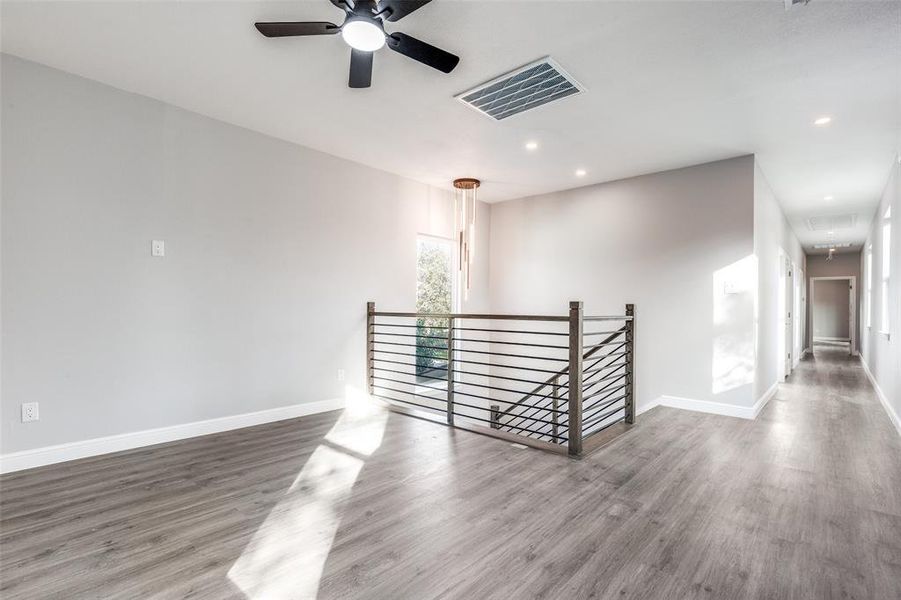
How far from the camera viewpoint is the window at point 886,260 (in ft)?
15.8

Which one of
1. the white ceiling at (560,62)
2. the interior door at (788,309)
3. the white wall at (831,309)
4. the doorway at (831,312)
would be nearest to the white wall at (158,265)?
the white ceiling at (560,62)

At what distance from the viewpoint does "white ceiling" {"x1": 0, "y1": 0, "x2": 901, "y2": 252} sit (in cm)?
237

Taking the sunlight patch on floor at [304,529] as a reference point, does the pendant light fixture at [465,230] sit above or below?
above

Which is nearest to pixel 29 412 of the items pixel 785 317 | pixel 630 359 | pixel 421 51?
pixel 421 51

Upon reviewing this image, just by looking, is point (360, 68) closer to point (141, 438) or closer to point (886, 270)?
point (141, 438)

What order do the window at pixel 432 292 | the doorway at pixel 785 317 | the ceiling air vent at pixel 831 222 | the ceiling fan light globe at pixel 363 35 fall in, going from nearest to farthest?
the ceiling fan light globe at pixel 363 35 → the window at pixel 432 292 → the doorway at pixel 785 317 → the ceiling air vent at pixel 831 222

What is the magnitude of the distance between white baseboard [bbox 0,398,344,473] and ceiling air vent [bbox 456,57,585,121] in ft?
10.6

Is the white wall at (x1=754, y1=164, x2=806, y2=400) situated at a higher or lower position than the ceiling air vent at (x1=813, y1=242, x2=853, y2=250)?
lower

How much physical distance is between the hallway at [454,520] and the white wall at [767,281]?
1445 mm

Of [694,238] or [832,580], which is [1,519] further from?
[694,238]

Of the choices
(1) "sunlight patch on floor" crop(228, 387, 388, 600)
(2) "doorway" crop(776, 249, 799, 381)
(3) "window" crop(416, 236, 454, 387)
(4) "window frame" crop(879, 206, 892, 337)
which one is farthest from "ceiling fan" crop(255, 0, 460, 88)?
(2) "doorway" crop(776, 249, 799, 381)

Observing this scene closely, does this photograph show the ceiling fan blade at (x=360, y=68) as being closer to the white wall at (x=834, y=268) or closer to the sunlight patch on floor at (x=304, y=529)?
the sunlight patch on floor at (x=304, y=529)

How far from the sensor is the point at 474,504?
2430mm

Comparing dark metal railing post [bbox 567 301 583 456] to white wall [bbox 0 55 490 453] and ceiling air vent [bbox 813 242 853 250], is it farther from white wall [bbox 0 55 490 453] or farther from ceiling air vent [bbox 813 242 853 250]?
ceiling air vent [bbox 813 242 853 250]
